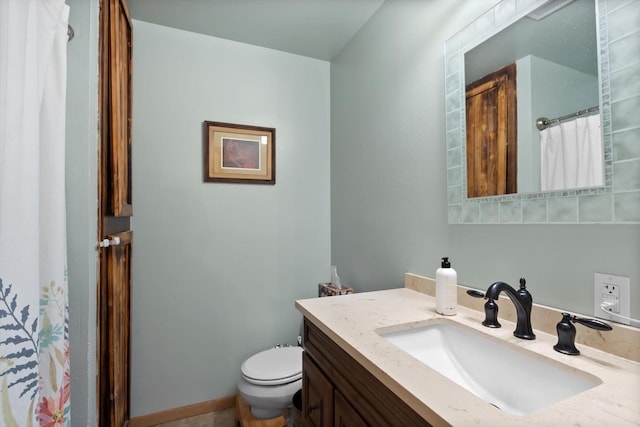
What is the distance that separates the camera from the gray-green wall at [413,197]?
2.74 ft

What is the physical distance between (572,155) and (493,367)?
63 cm

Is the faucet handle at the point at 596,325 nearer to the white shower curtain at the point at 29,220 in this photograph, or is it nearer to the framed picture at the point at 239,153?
the white shower curtain at the point at 29,220

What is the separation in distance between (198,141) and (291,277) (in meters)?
1.13

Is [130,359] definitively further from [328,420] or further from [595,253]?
[595,253]

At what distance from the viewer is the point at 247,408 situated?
172 centimetres

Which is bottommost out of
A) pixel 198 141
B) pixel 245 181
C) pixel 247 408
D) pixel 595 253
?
pixel 247 408

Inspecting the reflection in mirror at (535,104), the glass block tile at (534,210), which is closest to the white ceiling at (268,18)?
the reflection in mirror at (535,104)

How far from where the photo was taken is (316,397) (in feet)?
3.33

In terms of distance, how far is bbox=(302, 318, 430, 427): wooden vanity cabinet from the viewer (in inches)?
25.4

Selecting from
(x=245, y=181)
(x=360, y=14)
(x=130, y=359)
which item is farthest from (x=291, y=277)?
(x=360, y=14)

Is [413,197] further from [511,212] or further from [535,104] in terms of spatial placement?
[535,104]

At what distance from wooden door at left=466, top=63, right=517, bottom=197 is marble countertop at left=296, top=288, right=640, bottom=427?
46 cm

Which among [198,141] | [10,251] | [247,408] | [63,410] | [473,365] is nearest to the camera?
[10,251]

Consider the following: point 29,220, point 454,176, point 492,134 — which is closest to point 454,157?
point 454,176
